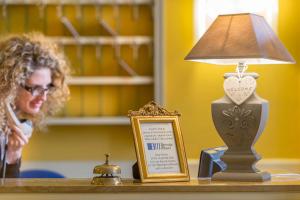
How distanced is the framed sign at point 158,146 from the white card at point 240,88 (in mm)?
192

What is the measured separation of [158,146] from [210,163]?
0.30 metres

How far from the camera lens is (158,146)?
2.32 m

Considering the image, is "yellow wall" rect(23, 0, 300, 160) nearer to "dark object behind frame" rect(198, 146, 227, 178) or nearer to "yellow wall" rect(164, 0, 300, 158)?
"yellow wall" rect(164, 0, 300, 158)

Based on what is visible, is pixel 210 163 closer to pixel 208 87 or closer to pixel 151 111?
pixel 151 111

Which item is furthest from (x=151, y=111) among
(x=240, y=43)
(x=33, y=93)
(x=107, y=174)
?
(x=33, y=93)

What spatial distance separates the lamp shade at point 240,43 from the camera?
7.70 ft

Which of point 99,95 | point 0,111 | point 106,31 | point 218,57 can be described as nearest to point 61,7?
point 106,31

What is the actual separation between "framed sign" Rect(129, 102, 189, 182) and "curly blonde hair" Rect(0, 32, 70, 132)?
3.79ft

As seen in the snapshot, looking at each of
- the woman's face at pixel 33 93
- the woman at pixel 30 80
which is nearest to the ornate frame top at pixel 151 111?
the woman at pixel 30 80

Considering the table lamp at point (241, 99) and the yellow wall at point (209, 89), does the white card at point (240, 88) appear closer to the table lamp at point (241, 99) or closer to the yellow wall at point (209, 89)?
the table lamp at point (241, 99)

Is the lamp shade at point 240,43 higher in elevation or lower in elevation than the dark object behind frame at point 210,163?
higher

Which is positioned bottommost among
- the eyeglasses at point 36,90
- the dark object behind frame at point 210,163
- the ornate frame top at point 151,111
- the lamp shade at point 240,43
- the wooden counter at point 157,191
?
the wooden counter at point 157,191

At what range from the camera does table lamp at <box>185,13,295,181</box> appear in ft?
7.71

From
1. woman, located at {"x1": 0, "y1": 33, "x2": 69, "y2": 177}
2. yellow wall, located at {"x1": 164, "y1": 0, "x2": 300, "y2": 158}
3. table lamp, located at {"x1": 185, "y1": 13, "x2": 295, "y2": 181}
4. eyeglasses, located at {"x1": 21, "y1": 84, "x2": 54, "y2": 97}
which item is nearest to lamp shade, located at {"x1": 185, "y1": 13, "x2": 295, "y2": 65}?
table lamp, located at {"x1": 185, "y1": 13, "x2": 295, "y2": 181}
